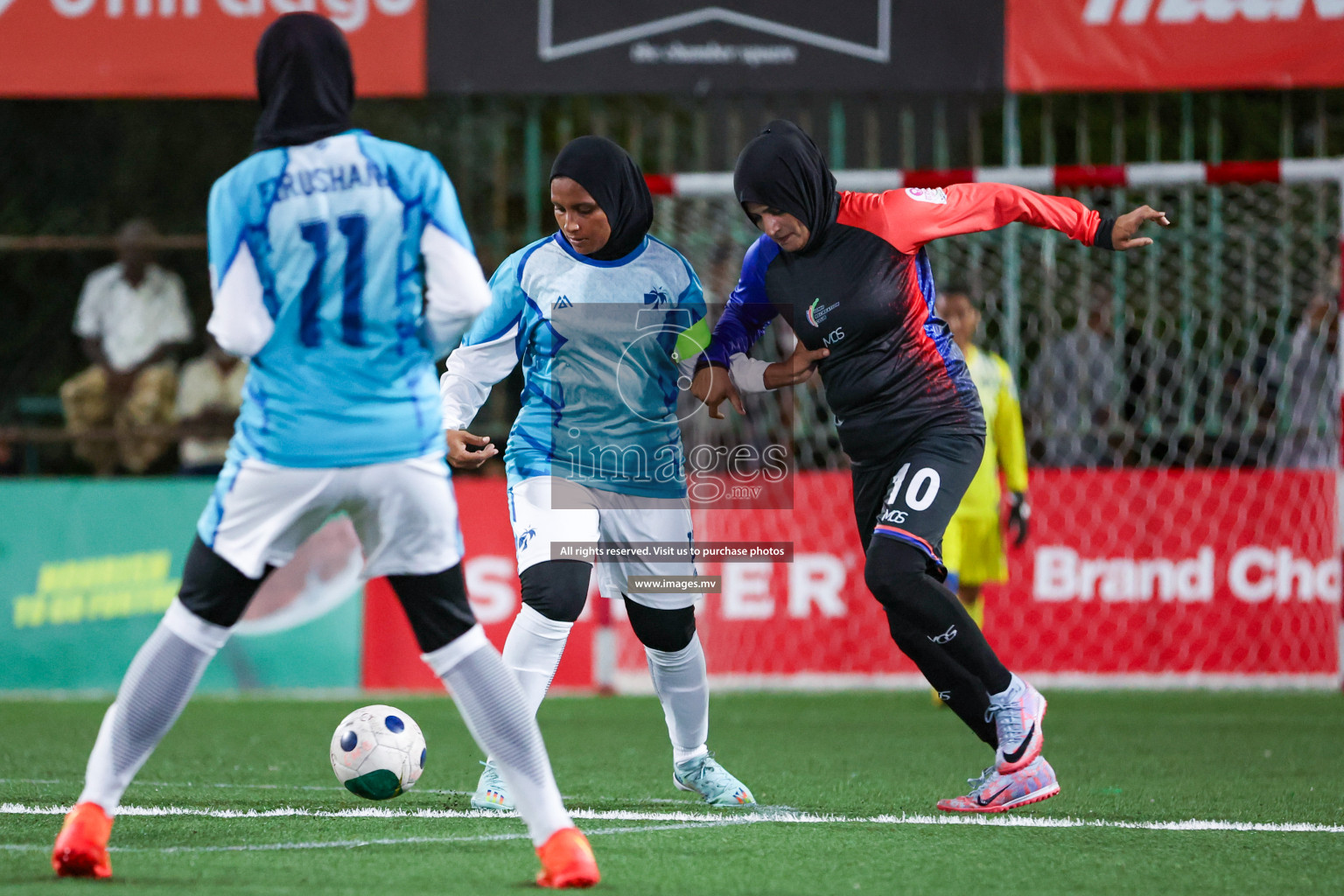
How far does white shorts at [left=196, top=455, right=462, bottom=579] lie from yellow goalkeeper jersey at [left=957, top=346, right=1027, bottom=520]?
580cm

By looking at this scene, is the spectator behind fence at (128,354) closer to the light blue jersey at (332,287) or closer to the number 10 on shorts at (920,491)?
the number 10 on shorts at (920,491)

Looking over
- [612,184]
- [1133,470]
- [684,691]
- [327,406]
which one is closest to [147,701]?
[327,406]

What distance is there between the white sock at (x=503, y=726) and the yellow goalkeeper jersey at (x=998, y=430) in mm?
5685

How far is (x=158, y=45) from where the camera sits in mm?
10305

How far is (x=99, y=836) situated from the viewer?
11.8ft

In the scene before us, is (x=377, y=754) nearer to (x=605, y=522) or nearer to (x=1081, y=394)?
(x=605, y=522)

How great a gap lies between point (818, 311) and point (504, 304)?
0.99 metres

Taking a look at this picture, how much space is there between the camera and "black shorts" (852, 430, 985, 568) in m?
4.97

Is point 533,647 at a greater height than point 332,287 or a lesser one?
lesser

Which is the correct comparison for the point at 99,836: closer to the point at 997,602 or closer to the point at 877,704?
the point at 877,704

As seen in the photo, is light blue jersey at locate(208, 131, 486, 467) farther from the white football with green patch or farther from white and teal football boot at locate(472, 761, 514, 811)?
white and teal football boot at locate(472, 761, 514, 811)

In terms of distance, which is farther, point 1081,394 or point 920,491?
point 1081,394

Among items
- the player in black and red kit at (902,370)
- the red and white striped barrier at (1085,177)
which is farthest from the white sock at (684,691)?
the red and white striped barrier at (1085,177)

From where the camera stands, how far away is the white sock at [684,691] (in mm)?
5301
